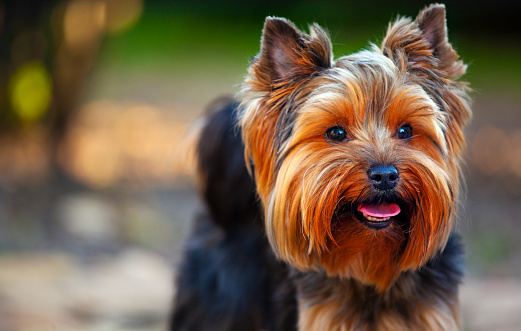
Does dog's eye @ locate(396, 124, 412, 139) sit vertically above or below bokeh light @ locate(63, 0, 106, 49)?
below

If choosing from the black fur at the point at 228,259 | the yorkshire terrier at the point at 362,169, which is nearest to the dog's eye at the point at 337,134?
the yorkshire terrier at the point at 362,169

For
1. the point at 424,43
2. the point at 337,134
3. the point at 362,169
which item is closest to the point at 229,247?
the point at 337,134

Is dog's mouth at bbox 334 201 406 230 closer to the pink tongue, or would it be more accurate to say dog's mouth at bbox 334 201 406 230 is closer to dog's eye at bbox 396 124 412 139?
the pink tongue

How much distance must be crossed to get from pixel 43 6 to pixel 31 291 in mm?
2694

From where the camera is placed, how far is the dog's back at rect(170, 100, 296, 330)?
11.9ft

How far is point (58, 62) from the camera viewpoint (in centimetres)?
627

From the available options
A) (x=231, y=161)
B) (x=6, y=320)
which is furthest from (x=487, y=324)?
(x=6, y=320)

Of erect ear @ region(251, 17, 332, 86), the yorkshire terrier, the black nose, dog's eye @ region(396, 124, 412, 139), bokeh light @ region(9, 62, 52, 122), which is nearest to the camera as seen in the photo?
the black nose

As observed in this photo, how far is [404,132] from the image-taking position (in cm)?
274

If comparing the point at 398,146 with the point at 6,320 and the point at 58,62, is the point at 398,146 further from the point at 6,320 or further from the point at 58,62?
the point at 58,62

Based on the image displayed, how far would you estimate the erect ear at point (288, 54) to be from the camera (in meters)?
2.82

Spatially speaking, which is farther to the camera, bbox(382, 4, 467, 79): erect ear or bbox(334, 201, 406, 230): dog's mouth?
bbox(382, 4, 467, 79): erect ear

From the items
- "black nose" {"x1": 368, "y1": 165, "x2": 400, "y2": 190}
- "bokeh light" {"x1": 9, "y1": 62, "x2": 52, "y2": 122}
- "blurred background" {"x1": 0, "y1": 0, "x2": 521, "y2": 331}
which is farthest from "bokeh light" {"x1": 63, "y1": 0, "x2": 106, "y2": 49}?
"black nose" {"x1": 368, "y1": 165, "x2": 400, "y2": 190}

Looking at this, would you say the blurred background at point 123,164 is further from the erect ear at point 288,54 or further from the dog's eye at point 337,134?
the dog's eye at point 337,134
